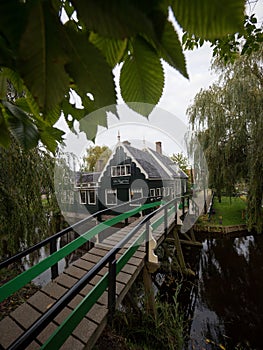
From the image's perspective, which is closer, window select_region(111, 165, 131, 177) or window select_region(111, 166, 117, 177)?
window select_region(111, 165, 131, 177)

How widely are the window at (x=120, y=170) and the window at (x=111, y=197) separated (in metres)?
1.04

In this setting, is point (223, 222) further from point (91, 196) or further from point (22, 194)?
point (22, 194)

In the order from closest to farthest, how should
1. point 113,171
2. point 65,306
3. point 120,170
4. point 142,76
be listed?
point 142,76, point 65,306, point 120,170, point 113,171

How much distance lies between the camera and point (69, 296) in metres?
1.36

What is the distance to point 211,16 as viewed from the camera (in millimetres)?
244

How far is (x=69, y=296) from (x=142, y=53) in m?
1.63

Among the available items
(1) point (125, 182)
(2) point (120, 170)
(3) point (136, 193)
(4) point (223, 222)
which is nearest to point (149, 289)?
(3) point (136, 193)

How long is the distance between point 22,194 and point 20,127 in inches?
122

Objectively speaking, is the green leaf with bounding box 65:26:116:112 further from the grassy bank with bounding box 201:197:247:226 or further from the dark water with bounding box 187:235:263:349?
the grassy bank with bounding box 201:197:247:226

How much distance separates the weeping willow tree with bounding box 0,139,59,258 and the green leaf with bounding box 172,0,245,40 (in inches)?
129

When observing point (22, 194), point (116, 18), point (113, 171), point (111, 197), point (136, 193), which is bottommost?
point (111, 197)

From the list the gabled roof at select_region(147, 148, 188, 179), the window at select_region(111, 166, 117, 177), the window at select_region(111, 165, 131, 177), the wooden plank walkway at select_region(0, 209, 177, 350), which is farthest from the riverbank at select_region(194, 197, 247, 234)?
the wooden plank walkway at select_region(0, 209, 177, 350)

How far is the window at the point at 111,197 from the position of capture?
34.9 feet

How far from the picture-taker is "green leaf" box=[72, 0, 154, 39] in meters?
0.18
